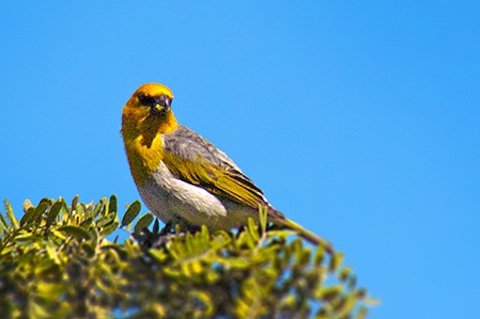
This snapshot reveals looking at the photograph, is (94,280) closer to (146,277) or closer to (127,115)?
(146,277)

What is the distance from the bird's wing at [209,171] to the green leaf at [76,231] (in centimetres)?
263

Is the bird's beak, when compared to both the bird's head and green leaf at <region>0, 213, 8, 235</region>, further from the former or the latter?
green leaf at <region>0, 213, 8, 235</region>

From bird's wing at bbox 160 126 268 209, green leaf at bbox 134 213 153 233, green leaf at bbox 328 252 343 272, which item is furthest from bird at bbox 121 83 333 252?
green leaf at bbox 328 252 343 272

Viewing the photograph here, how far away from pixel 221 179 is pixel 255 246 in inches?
150

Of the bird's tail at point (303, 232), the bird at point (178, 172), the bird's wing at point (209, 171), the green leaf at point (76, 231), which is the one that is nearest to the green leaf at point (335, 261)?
the bird's tail at point (303, 232)

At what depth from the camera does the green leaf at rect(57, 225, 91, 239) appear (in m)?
3.65

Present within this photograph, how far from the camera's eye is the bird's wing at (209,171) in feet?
20.8

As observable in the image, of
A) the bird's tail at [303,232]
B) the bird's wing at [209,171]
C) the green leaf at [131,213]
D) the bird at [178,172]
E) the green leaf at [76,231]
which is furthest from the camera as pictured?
the bird's wing at [209,171]

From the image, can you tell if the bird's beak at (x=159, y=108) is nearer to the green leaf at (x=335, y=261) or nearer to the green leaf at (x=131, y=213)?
the green leaf at (x=131, y=213)

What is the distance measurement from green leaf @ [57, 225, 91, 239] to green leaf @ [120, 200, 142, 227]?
29.6 inches

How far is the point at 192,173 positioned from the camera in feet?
21.5

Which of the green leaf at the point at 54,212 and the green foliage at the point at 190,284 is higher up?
the green leaf at the point at 54,212

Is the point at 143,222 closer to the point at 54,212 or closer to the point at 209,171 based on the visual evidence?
the point at 54,212

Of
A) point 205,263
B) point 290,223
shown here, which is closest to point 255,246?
point 205,263
